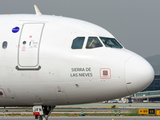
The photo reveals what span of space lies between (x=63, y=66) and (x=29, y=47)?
179 centimetres

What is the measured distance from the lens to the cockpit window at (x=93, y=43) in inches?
509

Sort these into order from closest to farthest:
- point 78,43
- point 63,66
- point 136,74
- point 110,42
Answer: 1. point 136,74
2. point 63,66
3. point 78,43
4. point 110,42

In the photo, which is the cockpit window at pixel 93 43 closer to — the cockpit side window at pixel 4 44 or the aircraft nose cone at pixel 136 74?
the aircraft nose cone at pixel 136 74

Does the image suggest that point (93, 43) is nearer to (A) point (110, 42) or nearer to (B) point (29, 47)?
(A) point (110, 42)

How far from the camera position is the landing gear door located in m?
12.6

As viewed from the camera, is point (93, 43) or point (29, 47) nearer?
point (29, 47)

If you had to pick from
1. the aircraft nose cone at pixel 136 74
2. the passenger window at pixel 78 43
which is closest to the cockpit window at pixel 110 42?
the passenger window at pixel 78 43

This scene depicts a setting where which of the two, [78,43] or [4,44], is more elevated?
[4,44]

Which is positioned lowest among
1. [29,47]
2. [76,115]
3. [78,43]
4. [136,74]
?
[76,115]

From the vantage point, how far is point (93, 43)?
13.0 metres

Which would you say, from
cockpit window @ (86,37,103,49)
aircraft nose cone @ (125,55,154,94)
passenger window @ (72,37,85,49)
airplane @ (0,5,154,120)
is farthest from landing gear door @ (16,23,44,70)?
aircraft nose cone @ (125,55,154,94)

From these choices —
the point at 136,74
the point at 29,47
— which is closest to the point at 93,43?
the point at 136,74

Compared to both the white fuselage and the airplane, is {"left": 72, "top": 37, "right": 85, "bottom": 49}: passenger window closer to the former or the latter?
the airplane

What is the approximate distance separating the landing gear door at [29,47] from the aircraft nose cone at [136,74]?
393 centimetres
